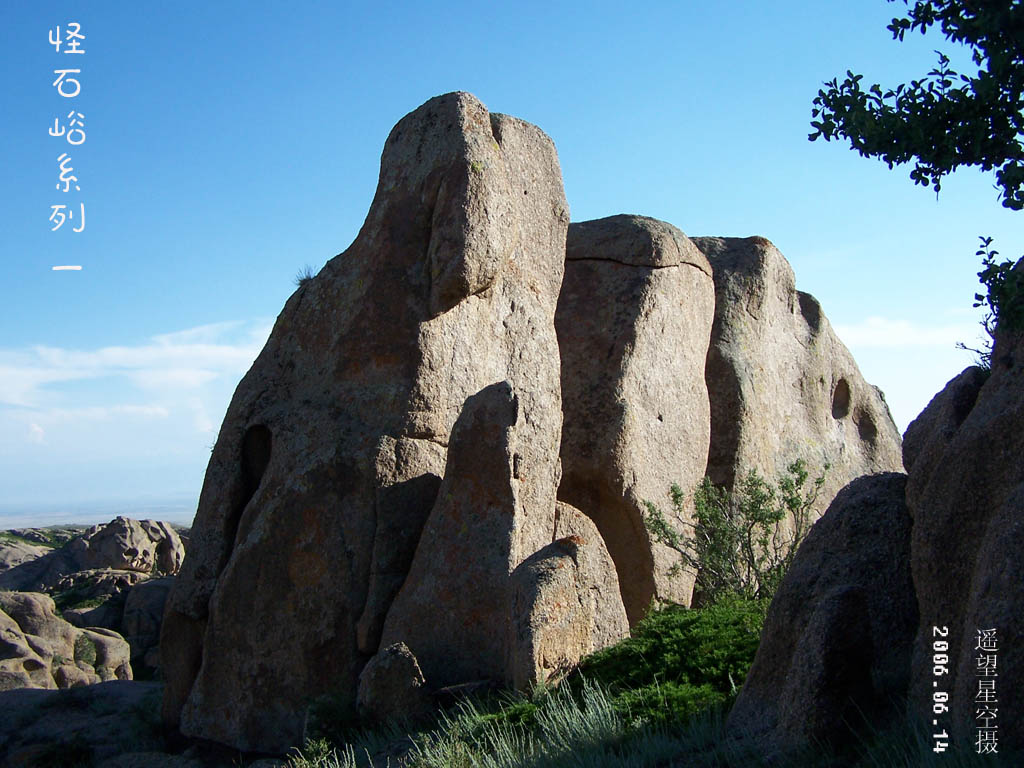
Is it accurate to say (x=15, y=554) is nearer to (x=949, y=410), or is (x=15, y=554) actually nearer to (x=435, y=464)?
(x=435, y=464)

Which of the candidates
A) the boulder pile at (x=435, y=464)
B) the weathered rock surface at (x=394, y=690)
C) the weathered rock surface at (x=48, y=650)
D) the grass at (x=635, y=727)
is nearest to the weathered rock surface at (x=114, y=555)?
the weathered rock surface at (x=48, y=650)

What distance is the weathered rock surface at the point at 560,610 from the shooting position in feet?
30.0

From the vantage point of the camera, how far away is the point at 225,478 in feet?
39.4

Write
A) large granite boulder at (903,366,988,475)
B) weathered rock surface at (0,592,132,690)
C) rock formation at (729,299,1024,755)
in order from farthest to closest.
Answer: weathered rock surface at (0,592,132,690) < large granite boulder at (903,366,988,475) < rock formation at (729,299,1024,755)

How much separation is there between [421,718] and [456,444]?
2.69 metres

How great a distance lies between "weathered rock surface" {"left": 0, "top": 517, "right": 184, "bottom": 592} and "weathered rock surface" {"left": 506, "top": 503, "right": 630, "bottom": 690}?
21.2m

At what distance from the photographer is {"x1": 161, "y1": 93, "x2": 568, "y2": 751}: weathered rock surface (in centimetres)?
1091

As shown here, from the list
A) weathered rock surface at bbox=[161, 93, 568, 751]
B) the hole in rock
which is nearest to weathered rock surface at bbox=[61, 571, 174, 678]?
weathered rock surface at bbox=[161, 93, 568, 751]

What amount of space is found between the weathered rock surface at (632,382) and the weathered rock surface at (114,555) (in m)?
18.2

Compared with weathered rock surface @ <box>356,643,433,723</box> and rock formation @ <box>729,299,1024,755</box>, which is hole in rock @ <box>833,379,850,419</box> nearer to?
weathered rock surface @ <box>356,643,433,723</box>

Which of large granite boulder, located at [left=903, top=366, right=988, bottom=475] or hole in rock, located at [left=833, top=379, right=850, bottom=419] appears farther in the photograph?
hole in rock, located at [left=833, top=379, right=850, bottom=419]

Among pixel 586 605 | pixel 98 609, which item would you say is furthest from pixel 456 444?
pixel 98 609

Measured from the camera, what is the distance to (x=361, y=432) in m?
11.3

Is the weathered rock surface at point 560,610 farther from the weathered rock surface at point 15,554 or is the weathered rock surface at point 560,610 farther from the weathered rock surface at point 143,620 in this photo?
the weathered rock surface at point 15,554
